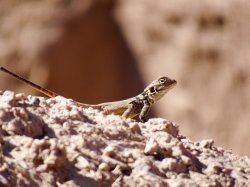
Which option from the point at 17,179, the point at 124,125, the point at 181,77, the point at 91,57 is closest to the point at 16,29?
the point at 91,57

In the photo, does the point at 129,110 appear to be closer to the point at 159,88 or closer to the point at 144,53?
the point at 159,88

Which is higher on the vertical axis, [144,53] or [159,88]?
[144,53]

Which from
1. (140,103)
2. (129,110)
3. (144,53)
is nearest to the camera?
(129,110)

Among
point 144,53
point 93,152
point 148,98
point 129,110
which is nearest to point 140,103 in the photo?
point 148,98

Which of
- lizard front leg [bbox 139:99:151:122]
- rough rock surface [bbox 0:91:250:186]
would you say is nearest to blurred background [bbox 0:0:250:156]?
lizard front leg [bbox 139:99:151:122]

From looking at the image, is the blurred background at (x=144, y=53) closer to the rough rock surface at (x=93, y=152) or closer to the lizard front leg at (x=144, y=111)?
the lizard front leg at (x=144, y=111)

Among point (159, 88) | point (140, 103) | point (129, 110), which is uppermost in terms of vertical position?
point (159, 88)

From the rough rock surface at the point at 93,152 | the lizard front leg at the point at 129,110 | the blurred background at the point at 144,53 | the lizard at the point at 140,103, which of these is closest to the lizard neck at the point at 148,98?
the lizard at the point at 140,103

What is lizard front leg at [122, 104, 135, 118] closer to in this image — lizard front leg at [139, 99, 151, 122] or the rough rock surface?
lizard front leg at [139, 99, 151, 122]
